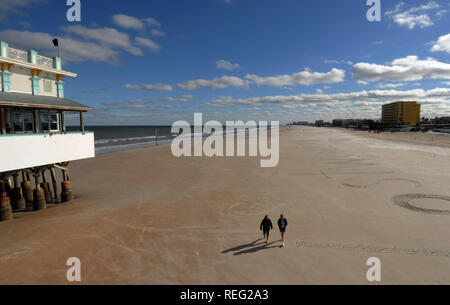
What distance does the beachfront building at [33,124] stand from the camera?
13.2 m

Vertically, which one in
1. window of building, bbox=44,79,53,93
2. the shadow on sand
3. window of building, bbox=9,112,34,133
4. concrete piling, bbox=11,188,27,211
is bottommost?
the shadow on sand

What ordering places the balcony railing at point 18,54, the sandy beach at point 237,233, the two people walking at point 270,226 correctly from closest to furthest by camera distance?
1. the sandy beach at point 237,233
2. the two people walking at point 270,226
3. the balcony railing at point 18,54

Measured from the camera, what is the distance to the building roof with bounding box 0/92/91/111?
12770 mm

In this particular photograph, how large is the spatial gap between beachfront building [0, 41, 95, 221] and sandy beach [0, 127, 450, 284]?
2.70 meters

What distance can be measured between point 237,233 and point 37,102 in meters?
14.4

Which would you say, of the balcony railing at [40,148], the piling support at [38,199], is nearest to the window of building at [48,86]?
the balcony railing at [40,148]

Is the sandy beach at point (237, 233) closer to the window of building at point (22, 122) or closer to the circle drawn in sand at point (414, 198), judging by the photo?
the circle drawn in sand at point (414, 198)

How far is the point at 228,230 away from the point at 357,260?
599 centimetres

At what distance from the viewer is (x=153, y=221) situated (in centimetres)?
1348

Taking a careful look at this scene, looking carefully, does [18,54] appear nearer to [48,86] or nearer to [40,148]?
[48,86]

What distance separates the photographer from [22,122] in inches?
583

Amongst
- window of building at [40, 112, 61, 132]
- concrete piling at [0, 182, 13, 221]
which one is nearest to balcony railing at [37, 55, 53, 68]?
window of building at [40, 112, 61, 132]

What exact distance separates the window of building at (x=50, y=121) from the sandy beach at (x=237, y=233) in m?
5.65

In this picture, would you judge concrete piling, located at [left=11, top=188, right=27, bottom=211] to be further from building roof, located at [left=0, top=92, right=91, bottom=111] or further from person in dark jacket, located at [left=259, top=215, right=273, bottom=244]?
person in dark jacket, located at [left=259, top=215, right=273, bottom=244]
